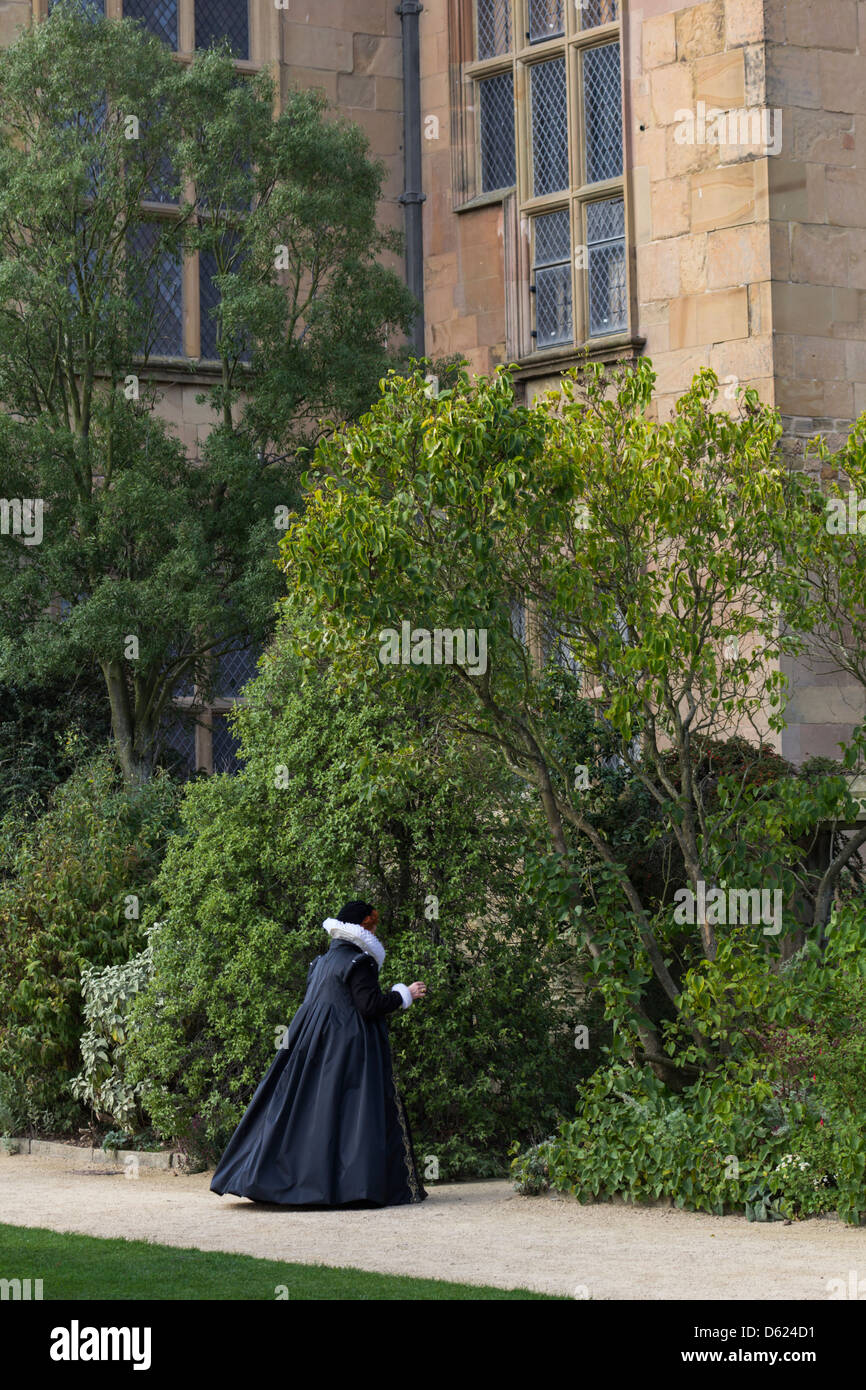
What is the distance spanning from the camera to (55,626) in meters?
14.8

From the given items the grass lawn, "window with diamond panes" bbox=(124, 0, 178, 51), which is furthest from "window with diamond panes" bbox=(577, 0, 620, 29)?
the grass lawn

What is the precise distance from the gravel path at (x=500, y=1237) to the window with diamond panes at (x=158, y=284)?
724cm

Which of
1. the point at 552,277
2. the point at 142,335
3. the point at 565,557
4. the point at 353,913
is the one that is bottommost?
the point at 353,913

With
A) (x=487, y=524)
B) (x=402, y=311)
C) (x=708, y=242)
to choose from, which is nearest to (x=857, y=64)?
(x=708, y=242)

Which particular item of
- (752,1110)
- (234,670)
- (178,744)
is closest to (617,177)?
(234,670)

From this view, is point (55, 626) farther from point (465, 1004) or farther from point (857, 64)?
point (857, 64)

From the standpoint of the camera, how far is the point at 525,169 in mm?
17875

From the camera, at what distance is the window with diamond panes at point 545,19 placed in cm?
1772

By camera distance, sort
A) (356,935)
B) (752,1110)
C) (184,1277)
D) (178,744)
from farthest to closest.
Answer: (178,744) → (356,935) → (752,1110) → (184,1277)

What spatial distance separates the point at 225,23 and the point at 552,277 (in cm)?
398

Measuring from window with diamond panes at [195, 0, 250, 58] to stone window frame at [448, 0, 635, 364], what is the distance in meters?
1.88

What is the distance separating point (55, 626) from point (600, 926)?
545 cm

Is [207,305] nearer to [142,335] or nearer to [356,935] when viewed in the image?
[142,335]

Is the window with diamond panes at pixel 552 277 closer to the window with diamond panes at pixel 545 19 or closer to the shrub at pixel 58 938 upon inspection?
the window with diamond panes at pixel 545 19
